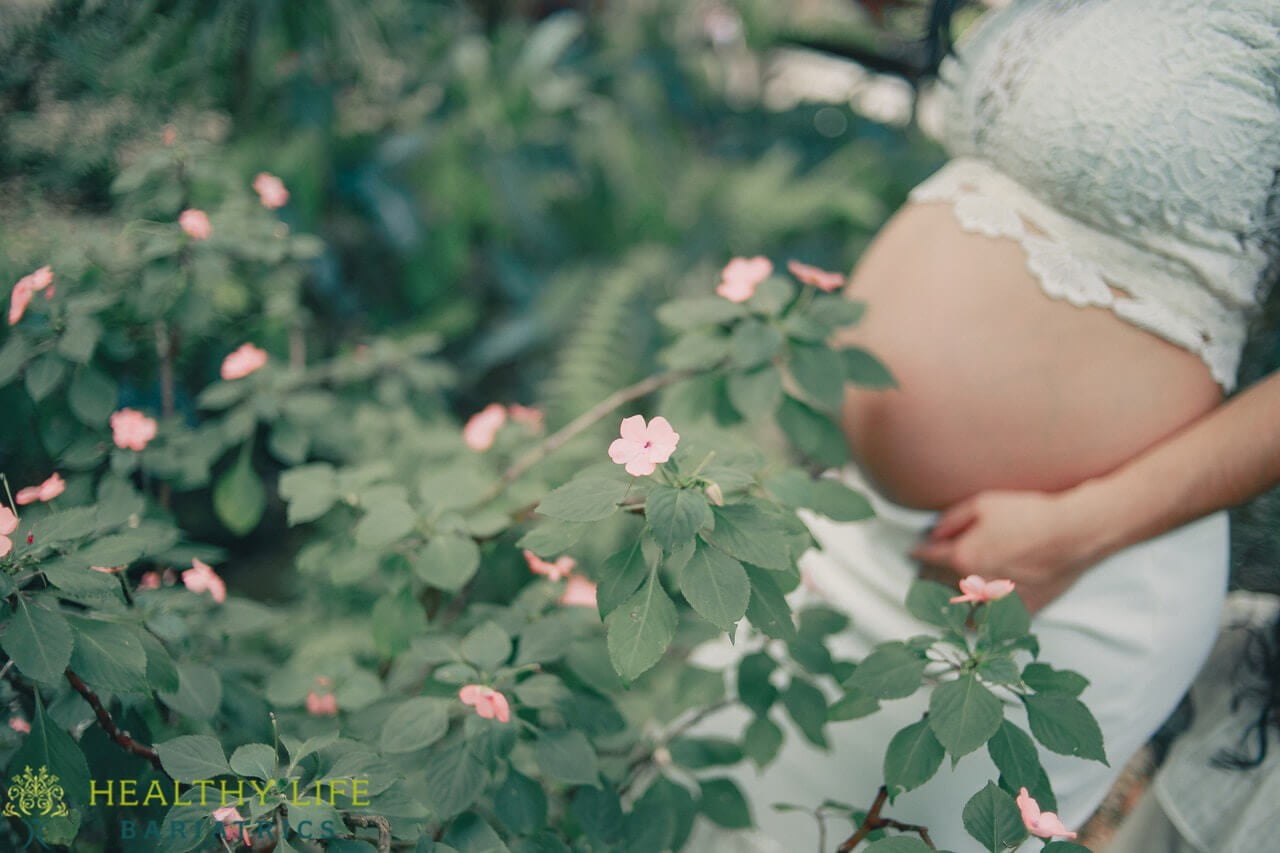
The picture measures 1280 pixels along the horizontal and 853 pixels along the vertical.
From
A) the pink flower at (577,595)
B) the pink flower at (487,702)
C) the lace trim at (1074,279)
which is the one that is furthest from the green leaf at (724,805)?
the lace trim at (1074,279)

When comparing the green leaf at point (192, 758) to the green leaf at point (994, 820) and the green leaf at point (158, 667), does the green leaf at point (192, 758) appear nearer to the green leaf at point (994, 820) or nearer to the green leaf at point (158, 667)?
the green leaf at point (158, 667)

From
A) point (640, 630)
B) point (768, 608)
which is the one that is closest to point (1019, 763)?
point (768, 608)

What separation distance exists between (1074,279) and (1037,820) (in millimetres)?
557

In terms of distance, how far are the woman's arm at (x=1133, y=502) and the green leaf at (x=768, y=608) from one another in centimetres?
30

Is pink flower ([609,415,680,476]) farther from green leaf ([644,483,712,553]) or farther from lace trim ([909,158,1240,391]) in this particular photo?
lace trim ([909,158,1240,391])

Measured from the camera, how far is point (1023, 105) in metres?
0.90

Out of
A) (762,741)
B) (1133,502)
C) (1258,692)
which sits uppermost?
(1133,502)

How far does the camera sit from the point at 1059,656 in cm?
88

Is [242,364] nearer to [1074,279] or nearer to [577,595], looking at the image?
[577,595]

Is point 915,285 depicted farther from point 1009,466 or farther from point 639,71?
point 639,71

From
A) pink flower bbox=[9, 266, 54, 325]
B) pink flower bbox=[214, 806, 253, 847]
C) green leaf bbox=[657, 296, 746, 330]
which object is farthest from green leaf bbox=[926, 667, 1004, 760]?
pink flower bbox=[9, 266, 54, 325]

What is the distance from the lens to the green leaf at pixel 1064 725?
646mm

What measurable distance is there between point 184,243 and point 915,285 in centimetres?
90

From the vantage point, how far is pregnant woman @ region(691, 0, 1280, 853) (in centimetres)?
81
